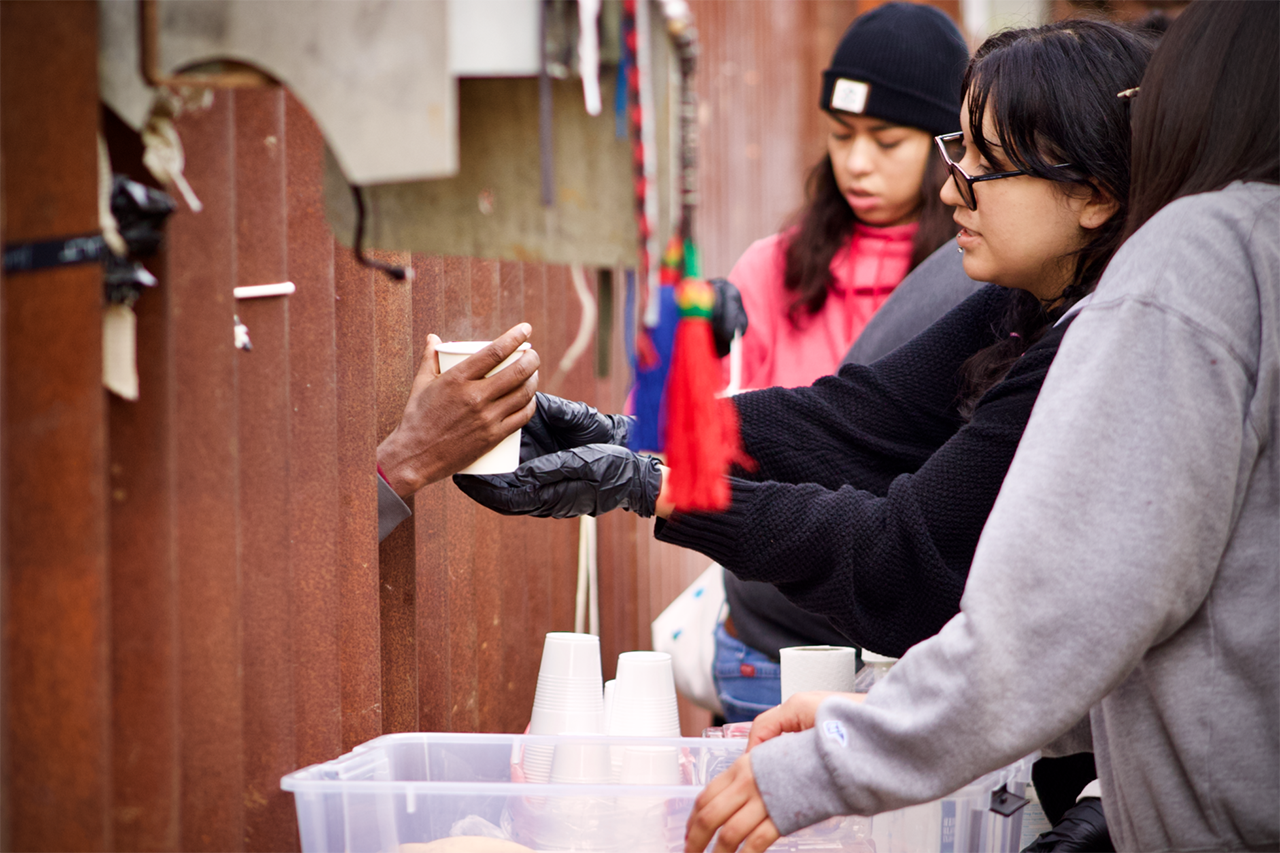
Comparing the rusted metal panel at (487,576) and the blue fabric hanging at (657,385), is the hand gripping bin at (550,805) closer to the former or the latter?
the blue fabric hanging at (657,385)

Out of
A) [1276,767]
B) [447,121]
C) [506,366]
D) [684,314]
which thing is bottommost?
[1276,767]

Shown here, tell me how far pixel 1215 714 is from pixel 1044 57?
0.91m

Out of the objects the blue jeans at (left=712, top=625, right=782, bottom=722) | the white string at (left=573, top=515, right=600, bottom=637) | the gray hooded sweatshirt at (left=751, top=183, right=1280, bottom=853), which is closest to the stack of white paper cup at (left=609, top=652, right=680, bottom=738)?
the gray hooded sweatshirt at (left=751, top=183, right=1280, bottom=853)

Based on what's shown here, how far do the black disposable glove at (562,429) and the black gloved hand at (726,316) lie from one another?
0.24m

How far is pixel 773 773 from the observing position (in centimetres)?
108

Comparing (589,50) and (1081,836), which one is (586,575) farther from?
(589,50)

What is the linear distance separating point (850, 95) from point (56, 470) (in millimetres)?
2133

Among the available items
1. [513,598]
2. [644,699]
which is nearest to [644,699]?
[644,699]

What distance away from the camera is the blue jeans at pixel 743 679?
231cm

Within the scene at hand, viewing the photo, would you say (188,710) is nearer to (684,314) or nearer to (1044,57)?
(684,314)

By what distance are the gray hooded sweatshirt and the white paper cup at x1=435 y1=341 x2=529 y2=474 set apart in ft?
2.09

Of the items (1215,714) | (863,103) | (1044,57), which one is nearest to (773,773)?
(1215,714)

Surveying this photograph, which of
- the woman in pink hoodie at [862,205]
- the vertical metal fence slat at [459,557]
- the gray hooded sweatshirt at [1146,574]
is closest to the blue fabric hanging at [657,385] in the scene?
the gray hooded sweatshirt at [1146,574]

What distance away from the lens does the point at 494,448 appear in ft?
5.07
